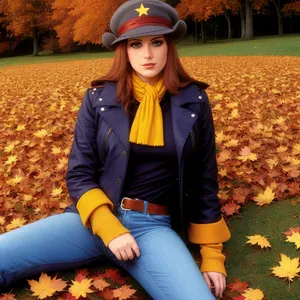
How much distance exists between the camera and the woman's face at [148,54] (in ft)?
7.56

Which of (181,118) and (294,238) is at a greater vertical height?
(181,118)

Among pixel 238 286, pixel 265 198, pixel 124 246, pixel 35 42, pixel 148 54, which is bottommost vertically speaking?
pixel 238 286

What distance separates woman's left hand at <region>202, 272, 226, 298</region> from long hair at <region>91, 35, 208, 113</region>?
37.7 inches

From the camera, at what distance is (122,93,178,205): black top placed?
2404 mm

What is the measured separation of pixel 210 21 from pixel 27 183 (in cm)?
4128

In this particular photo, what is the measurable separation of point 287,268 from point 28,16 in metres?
39.4

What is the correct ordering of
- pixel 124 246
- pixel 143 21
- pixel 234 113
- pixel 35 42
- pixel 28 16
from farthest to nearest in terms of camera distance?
pixel 35 42, pixel 28 16, pixel 234 113, pixel 143 21, pixel 124 246

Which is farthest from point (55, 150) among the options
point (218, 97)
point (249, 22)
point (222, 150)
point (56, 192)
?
point (249, 22)

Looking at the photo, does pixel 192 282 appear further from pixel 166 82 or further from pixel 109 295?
pixel 166 82

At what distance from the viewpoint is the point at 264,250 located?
9.21 ft

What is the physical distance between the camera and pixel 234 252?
9.25 feet

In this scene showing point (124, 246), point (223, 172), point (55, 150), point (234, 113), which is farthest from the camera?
point (234, 113)

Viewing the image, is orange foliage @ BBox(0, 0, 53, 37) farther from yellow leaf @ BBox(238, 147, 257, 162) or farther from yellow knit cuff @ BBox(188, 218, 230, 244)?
yellow knit cuff @ BBox(188, 218, 230, 244)

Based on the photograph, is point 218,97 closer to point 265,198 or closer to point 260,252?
point 265,198
